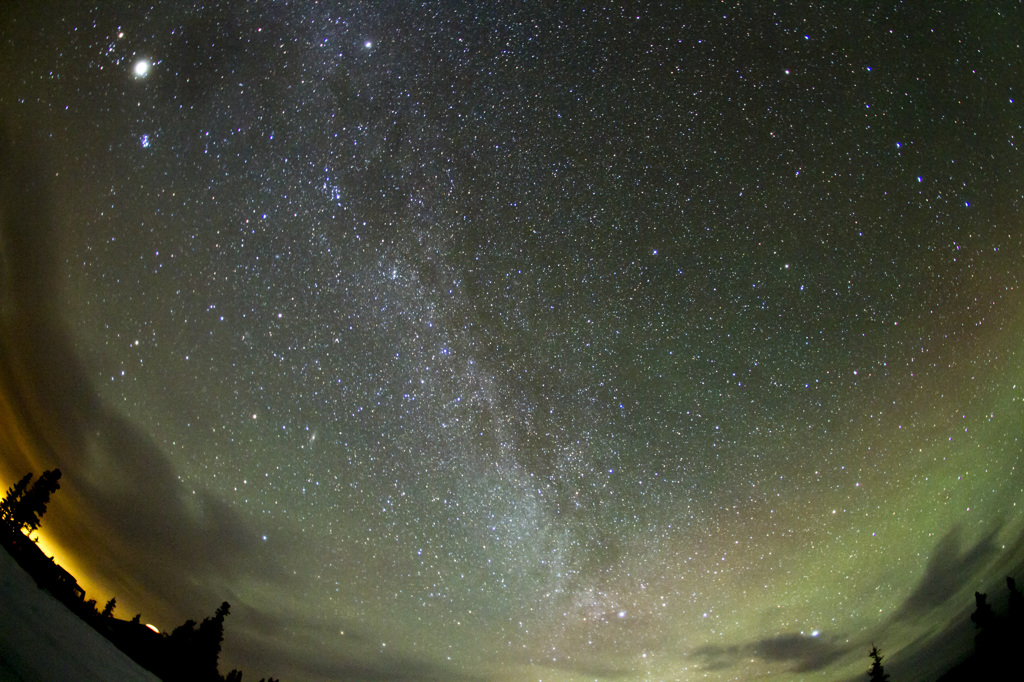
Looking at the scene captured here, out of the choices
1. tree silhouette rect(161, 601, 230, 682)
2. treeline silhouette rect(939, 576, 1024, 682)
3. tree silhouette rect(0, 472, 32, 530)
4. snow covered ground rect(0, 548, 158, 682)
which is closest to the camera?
snow covered ground rect(0, 548, 158, 682)

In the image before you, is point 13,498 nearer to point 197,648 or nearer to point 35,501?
point 35,501

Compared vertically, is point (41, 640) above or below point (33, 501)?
below

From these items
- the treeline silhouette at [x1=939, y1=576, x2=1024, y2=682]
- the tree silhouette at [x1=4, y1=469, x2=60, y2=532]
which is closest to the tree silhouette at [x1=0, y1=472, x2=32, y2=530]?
the tree silhouette at [x1=4, y1=469, x2=60, y2=532]

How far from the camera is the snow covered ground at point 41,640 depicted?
6.34m

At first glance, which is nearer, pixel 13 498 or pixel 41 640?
pixel 41 640

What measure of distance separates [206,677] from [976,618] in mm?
82723

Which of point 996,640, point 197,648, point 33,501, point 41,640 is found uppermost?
point 996,640

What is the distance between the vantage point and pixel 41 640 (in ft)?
25.0

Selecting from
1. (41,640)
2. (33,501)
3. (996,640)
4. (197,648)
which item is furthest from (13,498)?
(996,640)

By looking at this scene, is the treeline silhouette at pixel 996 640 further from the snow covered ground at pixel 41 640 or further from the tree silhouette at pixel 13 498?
the tree silhouette at pixel 13 498

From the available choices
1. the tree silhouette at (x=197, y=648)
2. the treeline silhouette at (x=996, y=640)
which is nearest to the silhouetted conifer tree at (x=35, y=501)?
the tree silhouette at (x=197, y=648)

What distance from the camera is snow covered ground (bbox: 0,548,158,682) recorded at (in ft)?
20.8

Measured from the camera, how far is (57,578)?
989cm

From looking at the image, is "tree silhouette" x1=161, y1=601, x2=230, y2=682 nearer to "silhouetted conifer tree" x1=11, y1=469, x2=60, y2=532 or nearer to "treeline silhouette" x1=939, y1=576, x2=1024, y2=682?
"silhouetted conifer tree" x1=11, y1=469, x2=60, y2=532
